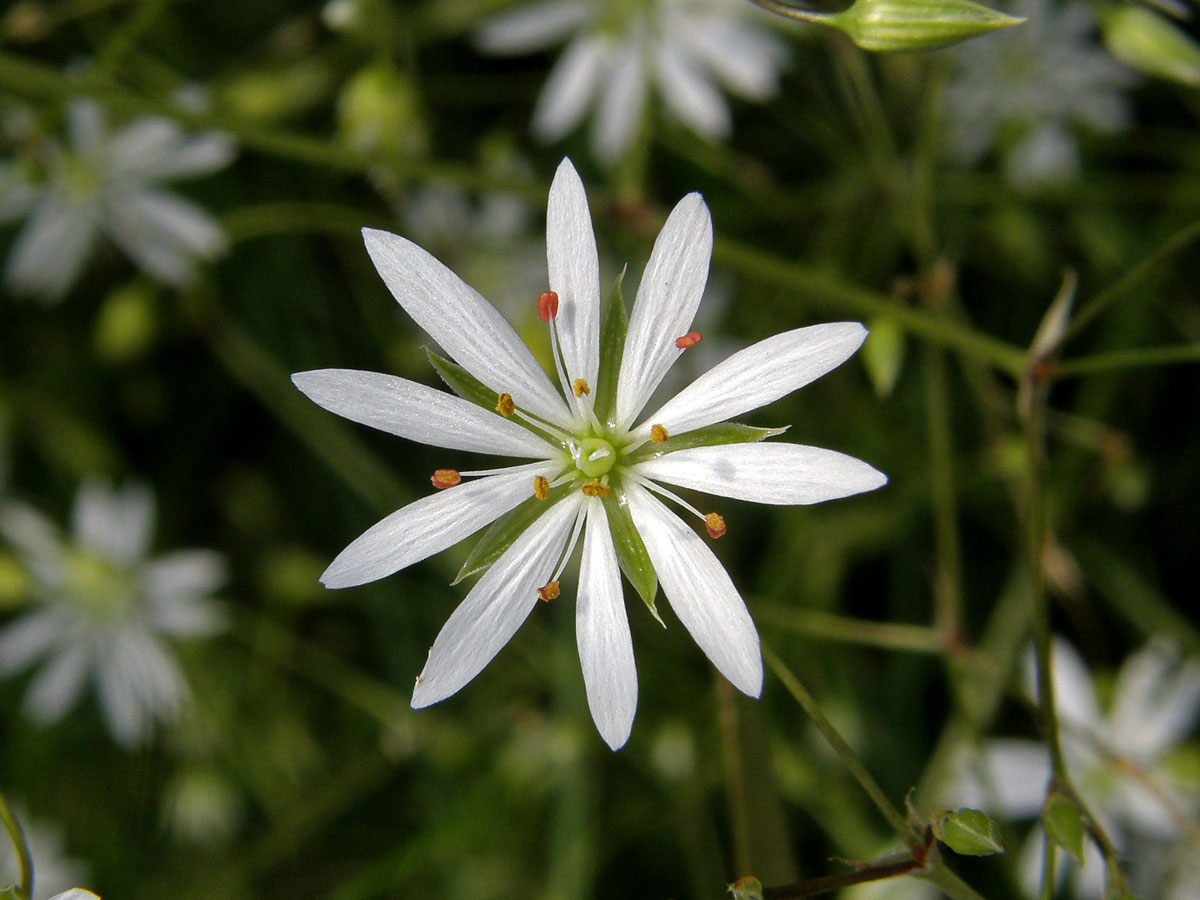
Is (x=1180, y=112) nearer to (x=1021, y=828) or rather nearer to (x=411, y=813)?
(x=1021, y=828)

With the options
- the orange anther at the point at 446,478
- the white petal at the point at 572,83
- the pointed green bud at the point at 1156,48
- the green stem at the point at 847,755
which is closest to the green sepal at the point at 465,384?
the orange anther at the point at 446,478

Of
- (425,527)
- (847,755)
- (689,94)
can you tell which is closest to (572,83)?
(689,94)

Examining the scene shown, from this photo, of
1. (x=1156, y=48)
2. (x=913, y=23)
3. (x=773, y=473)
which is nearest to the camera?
(x=773, y=473)

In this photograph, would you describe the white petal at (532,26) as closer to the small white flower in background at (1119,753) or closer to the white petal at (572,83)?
the white petal at (572,83)

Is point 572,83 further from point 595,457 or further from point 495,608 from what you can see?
point 495,608

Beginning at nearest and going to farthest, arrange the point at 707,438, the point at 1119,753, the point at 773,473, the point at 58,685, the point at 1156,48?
the point at 773,473
the point at 707,438
the point at 1156,48
the point at 1119,753
the point at 58,685

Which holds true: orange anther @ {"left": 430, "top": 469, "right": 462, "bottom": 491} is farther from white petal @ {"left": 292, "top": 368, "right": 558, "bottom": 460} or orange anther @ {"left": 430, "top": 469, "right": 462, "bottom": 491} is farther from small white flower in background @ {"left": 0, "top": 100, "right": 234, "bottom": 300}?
small white flower in background @ {"left": 0, "top": 100, "right": 234, "bottom": 300}
